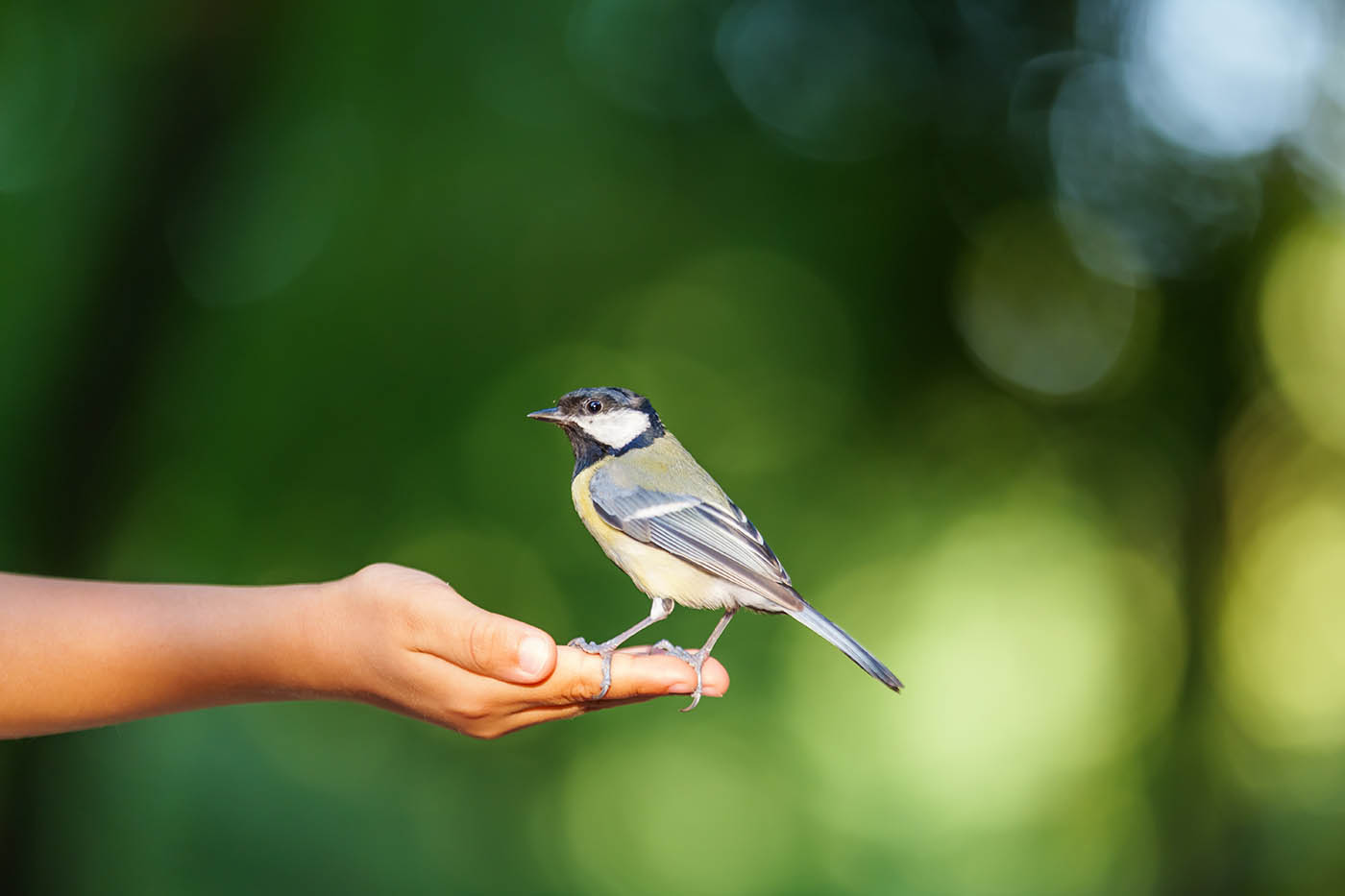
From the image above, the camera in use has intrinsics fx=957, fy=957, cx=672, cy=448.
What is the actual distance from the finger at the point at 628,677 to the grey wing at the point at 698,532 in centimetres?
15

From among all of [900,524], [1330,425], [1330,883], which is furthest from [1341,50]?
[1330,883]

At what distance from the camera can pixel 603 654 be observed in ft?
5.02

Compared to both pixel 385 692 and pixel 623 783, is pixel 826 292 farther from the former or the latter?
pixel 385 692

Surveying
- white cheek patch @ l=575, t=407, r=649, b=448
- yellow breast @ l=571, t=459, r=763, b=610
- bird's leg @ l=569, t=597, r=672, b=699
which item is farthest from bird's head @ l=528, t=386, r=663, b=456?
bird's leg @ l=569, t=597, r=672, b=699

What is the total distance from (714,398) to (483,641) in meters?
2.88

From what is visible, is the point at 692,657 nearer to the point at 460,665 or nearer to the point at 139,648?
the point at 460,665

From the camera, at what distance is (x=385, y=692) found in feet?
5.97

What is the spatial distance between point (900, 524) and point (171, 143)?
381cm

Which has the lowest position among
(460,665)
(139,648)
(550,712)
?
(550,712)

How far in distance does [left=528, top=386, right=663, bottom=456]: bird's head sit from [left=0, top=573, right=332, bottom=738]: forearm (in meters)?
0.61

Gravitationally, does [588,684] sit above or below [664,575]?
below

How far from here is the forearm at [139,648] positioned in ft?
5.67

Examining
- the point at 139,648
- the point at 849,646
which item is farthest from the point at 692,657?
the point at 139,648

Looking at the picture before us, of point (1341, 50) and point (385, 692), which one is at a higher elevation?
point (1341, 50)
